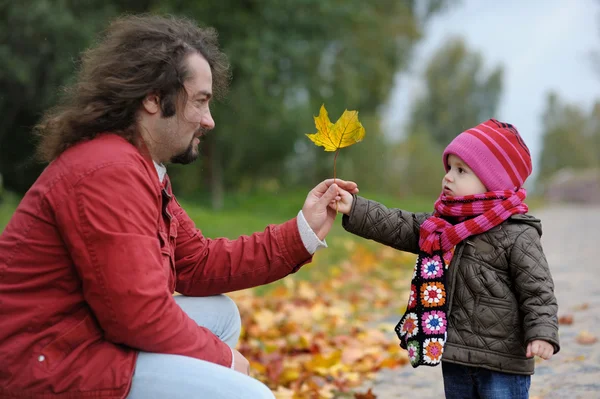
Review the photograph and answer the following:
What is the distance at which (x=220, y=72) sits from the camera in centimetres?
248

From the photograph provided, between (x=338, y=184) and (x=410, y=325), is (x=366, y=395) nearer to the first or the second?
(x=410, y=325)

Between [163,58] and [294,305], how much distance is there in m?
3.46

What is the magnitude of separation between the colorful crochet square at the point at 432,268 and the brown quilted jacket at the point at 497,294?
4 centimetres

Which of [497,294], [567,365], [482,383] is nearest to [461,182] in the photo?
[497,294]

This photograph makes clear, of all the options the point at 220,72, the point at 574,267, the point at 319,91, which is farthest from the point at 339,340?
the point at 319,91

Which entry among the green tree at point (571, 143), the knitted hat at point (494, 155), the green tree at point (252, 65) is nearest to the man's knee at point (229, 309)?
the knitted hat at point (494, 155)

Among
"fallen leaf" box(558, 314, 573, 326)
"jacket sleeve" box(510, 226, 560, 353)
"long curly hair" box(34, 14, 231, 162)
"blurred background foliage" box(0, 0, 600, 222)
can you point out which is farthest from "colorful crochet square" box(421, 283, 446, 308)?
"blurred background foliage" box(0, 0, 600, 222)

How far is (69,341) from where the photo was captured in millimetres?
1845

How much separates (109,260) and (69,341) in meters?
0.28

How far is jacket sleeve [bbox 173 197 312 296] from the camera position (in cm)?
258

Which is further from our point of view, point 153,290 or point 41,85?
point 41,85

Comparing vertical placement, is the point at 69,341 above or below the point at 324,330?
above

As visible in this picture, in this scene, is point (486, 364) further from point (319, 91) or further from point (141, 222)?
point (319, 91)

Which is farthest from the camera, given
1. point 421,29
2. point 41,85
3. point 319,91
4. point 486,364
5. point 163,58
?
point 421,29
